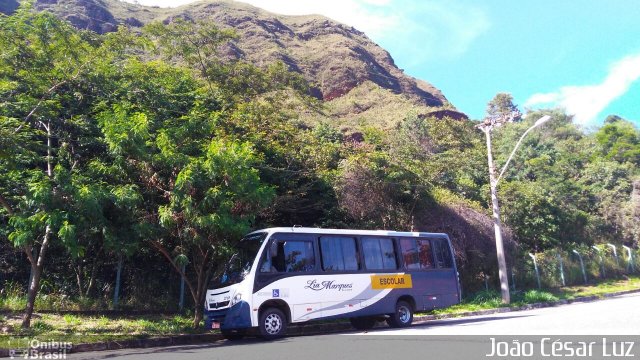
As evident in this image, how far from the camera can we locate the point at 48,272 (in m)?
14.8

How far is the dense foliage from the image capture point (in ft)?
38.2

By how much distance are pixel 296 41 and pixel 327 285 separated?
3422 inches

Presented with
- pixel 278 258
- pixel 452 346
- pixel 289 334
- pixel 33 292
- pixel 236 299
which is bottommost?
pixel 289 334

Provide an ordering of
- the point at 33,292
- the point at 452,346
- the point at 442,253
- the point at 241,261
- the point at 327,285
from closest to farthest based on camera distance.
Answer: the point at 452,346 → the point at 33,292 → the point at 241,261 → the point at 327,285 → the point at 442,253

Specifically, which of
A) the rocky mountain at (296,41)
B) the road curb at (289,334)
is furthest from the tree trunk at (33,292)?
the rocky mountain at (296,41)

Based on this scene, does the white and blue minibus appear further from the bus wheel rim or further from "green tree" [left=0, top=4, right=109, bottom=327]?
"green tree" [left=0, top=4, right=109, bottom=327]

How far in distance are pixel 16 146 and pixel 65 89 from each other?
5.32m

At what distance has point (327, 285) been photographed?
1272 cm

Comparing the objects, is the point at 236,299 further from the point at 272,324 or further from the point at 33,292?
the point at 33,292

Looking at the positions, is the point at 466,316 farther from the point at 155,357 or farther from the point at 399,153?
the point at 155,357

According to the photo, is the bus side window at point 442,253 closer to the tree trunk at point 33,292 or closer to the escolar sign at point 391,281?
the escolar sign at point 391,281

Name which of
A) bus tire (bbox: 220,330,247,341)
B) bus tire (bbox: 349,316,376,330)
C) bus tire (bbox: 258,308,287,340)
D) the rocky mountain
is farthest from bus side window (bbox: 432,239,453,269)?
the rocky mountain

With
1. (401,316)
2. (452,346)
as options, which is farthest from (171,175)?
(452,346)

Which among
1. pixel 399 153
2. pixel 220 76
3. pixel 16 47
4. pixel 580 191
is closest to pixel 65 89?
pixel 16 47
